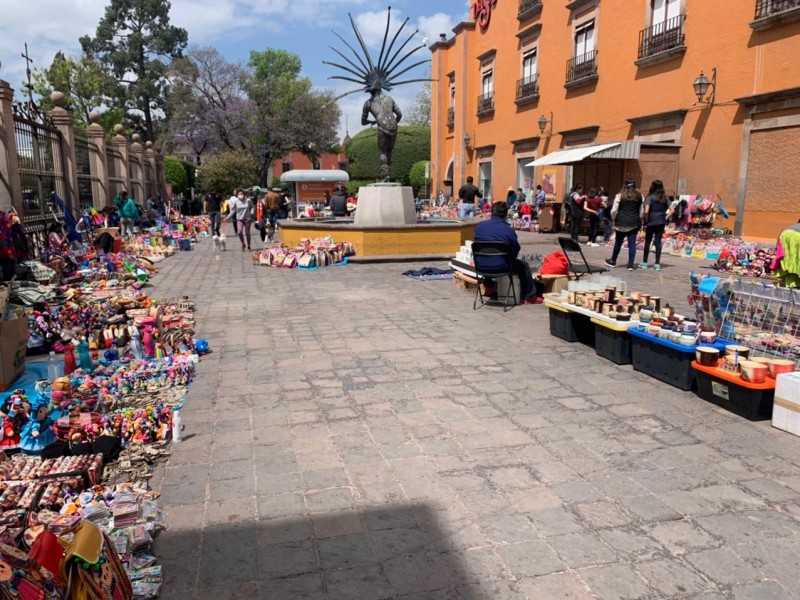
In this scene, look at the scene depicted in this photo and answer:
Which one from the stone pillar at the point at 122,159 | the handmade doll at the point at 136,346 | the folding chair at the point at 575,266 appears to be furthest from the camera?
the stone pillar at the point at 122,159

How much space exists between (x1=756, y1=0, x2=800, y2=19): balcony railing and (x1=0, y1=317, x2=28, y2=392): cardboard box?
15.5m

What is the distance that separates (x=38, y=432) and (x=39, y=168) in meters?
10.6

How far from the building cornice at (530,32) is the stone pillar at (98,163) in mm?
16983

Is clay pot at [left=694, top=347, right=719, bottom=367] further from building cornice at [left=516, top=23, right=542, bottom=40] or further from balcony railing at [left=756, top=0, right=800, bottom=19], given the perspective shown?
building cornice at [left=516, top=23, right=542, bottom=40]

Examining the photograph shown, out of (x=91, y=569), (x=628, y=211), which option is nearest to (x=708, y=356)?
(x=91, y=569)

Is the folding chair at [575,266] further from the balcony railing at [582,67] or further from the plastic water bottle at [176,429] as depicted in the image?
the balcony railing at [582,67]

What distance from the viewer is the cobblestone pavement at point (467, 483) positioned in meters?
2.65

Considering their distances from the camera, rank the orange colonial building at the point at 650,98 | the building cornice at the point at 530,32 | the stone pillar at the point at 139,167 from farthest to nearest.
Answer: the building cornice at the point at 530,32 → the stone pillar at the point at 139,167 → the orange colonial building at the point at 650,98

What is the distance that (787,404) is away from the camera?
405 centimetres

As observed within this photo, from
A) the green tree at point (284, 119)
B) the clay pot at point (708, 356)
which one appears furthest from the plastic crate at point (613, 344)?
the green tree at point (284, 119)

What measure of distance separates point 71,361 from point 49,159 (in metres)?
10.5

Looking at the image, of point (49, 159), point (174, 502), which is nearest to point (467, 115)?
point (49, 159)

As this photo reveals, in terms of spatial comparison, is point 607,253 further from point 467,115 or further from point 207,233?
point 467,115

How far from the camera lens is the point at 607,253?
14875 mm
